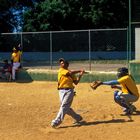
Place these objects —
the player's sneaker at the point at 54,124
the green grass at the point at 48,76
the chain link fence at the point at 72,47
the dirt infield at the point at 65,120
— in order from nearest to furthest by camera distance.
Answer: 1. the dirt infield at the point at 65,120
2. the player's sneaker at the point at 54,124
3. the green grass at the point at 48,76
4. the chain link fence at the point at 72,47

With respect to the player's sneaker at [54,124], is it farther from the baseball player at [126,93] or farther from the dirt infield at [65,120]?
the baseball player at [126,93]

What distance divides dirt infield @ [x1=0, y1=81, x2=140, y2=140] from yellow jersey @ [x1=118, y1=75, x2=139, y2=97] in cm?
61

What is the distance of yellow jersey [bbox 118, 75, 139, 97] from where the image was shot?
13180 millimetres

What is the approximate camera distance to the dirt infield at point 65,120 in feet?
37.0

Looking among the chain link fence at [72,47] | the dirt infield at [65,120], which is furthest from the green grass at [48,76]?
the chain link fence at [72,47]

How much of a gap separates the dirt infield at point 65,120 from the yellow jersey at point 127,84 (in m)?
0.61

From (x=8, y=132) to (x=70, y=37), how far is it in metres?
19.1

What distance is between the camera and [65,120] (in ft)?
43.0

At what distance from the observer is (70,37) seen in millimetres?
30578

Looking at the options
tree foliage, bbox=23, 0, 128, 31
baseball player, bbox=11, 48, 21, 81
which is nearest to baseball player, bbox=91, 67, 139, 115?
baseball player, bbox=11, 48, 21, 81

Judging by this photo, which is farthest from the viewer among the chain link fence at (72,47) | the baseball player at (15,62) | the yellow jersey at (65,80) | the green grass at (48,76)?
the chain link fence at (72,47)

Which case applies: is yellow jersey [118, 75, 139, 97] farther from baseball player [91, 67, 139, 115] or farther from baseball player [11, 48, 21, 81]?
baseball player [11, 48, 21, 81]

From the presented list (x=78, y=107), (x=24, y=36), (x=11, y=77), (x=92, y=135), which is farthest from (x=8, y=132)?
(x=24, y=36)

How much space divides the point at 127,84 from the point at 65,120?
1800 mm
